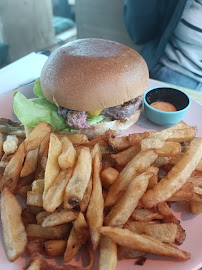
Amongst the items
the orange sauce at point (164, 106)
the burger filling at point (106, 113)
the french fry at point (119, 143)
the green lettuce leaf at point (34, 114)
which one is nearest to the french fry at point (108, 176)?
the french fry at point (119, 143)

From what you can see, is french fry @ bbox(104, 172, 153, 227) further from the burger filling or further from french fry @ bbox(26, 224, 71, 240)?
the burger filling

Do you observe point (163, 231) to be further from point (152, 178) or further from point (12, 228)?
point (12, 228)

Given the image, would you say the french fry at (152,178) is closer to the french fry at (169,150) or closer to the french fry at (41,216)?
the french fry at (169,150)

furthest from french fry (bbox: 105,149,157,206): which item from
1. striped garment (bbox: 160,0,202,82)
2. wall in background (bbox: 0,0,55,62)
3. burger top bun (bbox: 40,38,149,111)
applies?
wall in background (bbox: 0,0,55,62)

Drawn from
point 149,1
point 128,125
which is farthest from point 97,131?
point 149,1

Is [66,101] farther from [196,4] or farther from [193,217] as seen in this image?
[196,4]
